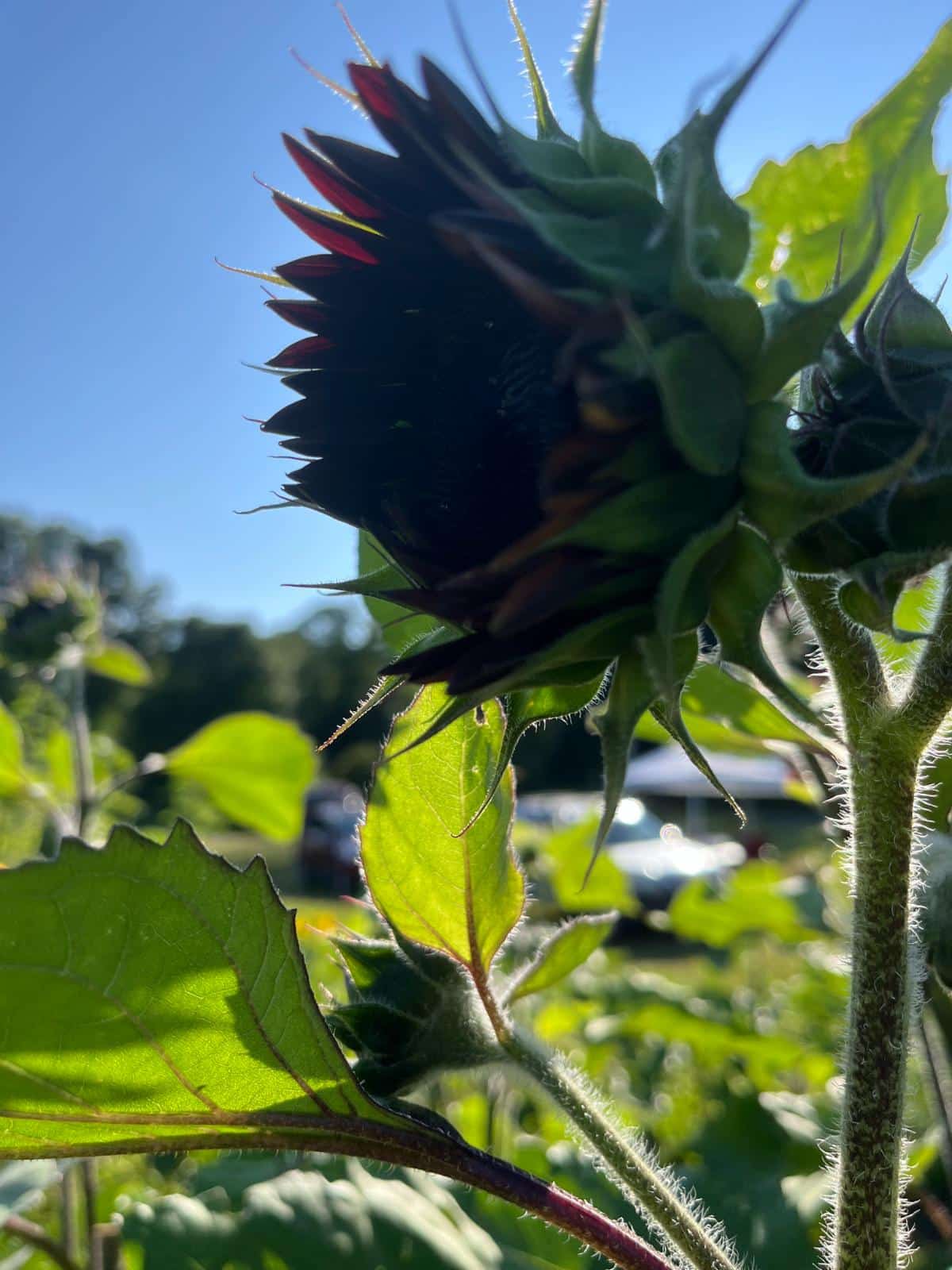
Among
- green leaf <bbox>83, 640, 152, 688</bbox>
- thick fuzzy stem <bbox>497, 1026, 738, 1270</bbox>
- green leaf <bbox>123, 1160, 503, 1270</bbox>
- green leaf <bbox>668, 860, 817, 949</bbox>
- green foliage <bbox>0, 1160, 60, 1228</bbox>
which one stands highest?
green leaf <bbox>83, 640, 152, 688</bbox>

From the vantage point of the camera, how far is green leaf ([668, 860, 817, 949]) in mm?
3301

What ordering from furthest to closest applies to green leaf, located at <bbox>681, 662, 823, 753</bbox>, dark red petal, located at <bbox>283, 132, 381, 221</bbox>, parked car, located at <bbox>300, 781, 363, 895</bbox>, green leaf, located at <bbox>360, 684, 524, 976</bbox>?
parked car, located at <bbox>300, 781, 363, 895</bbox> < green leaf, located at <bbox>681, 662, 823, 753</bbox> < green leaf, located at <bbox>360, 684, 524, 976</bbox> < dark red petal, located at <bbox>283, 132, 381, 221</bbox>

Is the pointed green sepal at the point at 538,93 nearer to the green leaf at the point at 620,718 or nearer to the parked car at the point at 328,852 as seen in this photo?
the green leaf at the point at 620,718

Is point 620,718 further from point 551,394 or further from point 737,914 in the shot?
point 737,914

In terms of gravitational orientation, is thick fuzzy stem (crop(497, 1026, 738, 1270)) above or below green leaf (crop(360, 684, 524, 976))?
below

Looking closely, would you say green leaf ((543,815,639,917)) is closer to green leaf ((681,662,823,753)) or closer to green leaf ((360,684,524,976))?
green leaf ((681,662,823,753))

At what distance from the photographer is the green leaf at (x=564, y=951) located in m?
1.26

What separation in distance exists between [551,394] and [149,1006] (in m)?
0.59

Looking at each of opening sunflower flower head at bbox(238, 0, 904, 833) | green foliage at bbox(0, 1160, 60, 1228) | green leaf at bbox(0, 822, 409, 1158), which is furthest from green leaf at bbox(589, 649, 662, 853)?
green foliage at bbox(0, 1160, 60, 1228)

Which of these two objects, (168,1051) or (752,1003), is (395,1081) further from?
(752,1003)

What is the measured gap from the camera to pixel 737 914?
3.36 m

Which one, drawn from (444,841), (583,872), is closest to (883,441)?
(444,841)

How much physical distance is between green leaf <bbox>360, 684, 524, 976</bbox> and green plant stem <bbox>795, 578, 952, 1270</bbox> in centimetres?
34

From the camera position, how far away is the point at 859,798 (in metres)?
0.97
